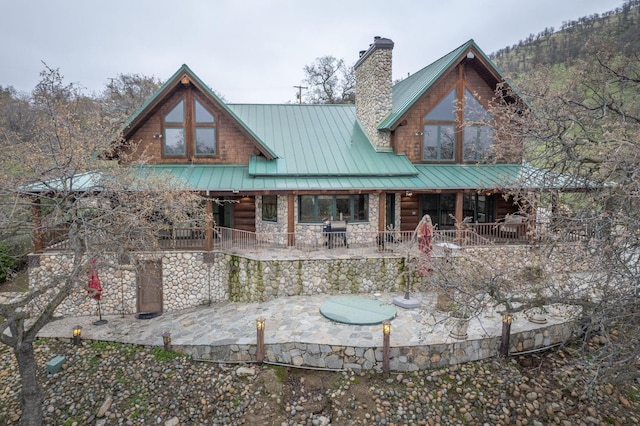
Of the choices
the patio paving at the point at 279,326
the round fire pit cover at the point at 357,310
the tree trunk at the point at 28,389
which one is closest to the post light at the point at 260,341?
the patio paving at the point at 279,326

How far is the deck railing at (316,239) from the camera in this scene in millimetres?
13117

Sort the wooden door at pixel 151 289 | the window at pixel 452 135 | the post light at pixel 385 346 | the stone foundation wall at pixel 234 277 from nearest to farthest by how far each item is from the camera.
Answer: the post light at pixel 385 346 → the stone foundation wall at pixel 234 277 → the wooden door at pixel 151 289 → the window at pixel 452 135

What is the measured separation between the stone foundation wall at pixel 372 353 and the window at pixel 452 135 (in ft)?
28.4

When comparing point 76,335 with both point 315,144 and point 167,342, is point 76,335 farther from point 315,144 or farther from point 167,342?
point 315,144

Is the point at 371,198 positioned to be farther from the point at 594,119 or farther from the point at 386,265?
the point at 594,119

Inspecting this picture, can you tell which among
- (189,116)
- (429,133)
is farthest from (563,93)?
(189,116)

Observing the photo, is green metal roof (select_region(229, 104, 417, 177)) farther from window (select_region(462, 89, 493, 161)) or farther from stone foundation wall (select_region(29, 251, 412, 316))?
stone foundation wall (select_region(29, 251, 412, 316))

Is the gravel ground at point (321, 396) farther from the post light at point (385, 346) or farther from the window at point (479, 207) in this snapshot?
the window at point (479, 207)

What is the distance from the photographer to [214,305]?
1291 cm

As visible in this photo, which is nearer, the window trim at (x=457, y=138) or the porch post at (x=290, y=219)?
the porch post at (x=290, y=219)

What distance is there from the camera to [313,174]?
48.0ft

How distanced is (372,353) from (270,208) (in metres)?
8.01

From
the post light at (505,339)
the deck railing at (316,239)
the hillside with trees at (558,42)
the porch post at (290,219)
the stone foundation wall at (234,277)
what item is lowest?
the post light at (505,339)

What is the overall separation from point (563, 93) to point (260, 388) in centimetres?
959
